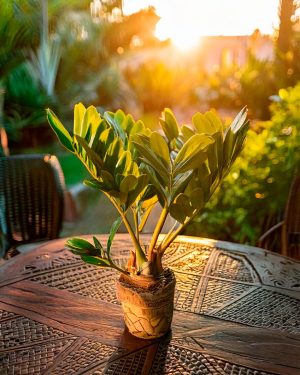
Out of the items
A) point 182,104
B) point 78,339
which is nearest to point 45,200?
point 78,339

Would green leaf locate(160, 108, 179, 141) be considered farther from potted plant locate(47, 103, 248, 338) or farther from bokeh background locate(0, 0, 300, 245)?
bokeh background locate(0, 0, 300, 245)

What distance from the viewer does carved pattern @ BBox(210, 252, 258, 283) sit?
4.25 feet

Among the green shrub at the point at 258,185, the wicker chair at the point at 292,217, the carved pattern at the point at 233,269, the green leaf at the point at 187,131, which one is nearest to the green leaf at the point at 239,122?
the green leaf at the point at 187,131

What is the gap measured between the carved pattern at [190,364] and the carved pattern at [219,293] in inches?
7.4

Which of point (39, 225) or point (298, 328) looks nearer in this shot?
point (298, 328)

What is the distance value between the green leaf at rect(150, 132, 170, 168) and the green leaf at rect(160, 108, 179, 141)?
0.51 feet

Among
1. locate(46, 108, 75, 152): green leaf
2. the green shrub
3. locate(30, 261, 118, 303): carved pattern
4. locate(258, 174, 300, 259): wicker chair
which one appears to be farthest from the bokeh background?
locate(46, 108, 75, 152): green leaf

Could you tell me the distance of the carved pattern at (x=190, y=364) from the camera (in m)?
0.86

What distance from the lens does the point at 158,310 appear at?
0.93 m

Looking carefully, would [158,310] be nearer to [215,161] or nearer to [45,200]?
[215,161]

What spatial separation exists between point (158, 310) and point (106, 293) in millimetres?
301

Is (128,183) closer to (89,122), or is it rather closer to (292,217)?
(89,122)

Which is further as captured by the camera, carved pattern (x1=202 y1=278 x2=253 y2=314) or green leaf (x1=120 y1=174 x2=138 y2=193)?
carved pattern (x1=202 y1=278 x2=253 y2=314)

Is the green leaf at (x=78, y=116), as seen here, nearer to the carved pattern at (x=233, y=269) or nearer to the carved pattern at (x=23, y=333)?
the carved pattern at (x=23, y=333)
